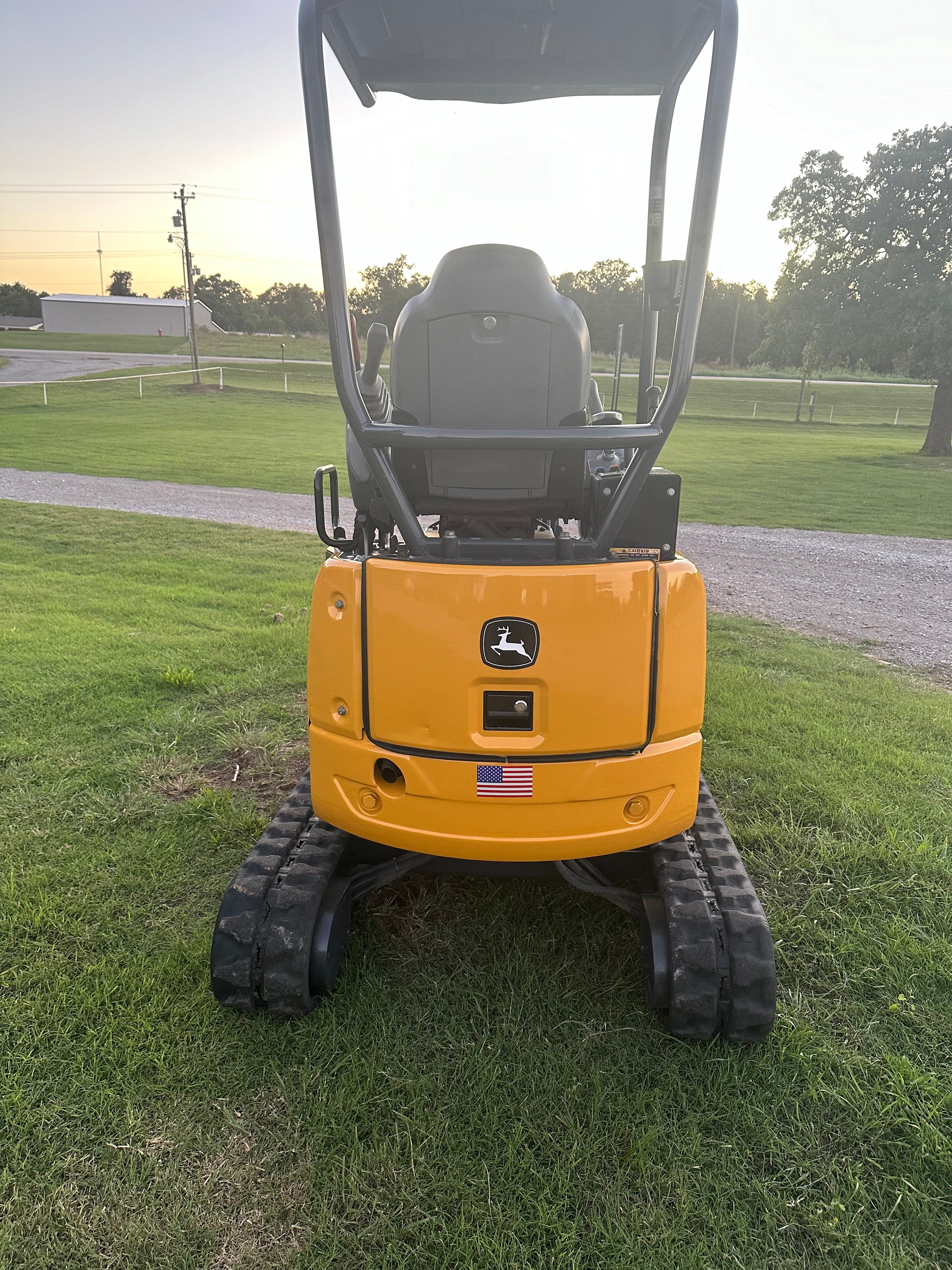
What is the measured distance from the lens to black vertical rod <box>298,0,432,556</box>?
2314 millimetres

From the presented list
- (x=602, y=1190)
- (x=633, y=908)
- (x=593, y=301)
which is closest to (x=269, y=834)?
(x=633, y=908)

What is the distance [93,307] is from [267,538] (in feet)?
290

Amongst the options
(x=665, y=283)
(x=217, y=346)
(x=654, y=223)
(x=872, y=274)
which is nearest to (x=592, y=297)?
(x=665, y=283)

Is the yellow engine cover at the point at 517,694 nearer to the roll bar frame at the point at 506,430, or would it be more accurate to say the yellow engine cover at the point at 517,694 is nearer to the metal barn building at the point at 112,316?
the roll bar frame at the point at 506,430

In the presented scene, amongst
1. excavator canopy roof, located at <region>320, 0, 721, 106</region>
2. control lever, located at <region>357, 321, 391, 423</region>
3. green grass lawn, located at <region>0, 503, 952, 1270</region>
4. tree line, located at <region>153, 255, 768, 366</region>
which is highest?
excavator canopy roof, located at <region>320, 0, 721, 106</region>

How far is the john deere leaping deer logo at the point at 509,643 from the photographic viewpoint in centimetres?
228

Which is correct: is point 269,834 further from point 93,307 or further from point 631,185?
point 93,307

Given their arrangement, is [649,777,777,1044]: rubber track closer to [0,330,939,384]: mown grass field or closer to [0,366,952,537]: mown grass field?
[0,366,952,537]: mown grass field

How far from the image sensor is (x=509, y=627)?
229 centimetres

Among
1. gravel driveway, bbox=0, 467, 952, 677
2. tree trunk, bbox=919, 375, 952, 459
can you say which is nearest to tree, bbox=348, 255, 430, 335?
gravel driveway, bbox=0, 467, 952, 677

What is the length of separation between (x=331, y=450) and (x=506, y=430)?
19.2 metres

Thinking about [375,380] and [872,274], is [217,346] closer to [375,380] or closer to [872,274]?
[872,274]

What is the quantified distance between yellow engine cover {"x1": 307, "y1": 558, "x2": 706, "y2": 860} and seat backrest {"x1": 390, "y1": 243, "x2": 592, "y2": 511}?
484mm

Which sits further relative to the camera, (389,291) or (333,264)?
(389,291)
